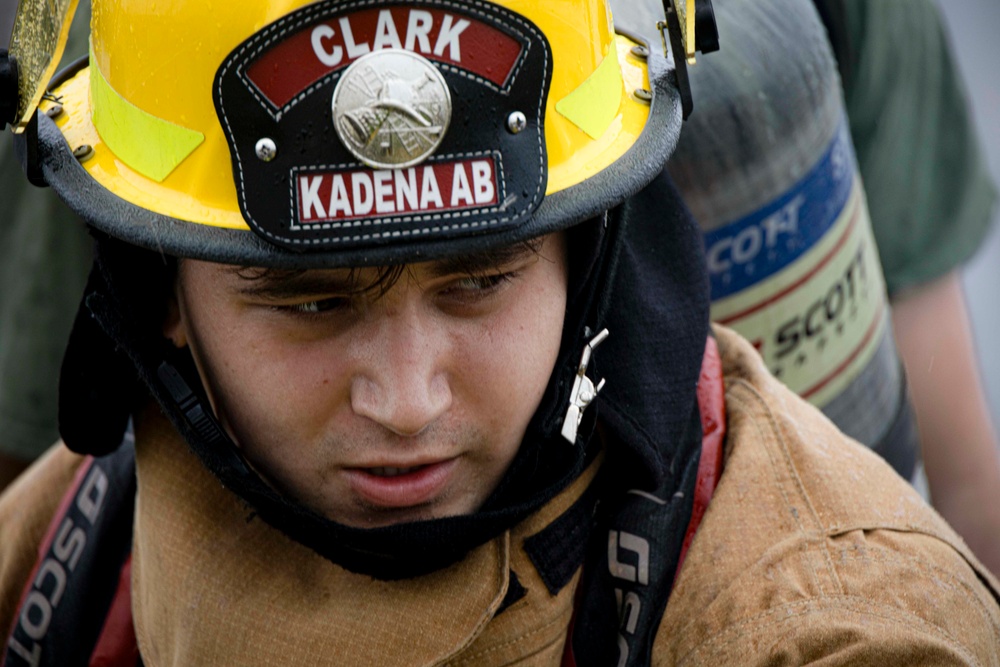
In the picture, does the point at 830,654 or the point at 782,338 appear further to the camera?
the point at 782,338

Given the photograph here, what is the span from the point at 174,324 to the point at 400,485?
543 mm

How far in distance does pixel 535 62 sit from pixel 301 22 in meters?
0.32

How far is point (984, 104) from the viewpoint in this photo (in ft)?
25.5

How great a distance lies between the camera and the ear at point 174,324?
2092 millimetres

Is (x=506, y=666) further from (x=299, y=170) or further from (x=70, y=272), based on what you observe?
(x=70, y=272)

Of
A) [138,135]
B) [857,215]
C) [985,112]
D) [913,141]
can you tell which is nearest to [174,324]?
[138,135]

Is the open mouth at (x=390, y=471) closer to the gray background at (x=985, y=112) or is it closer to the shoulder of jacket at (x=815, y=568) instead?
the shoulder of jacket at (x=815, y=568)

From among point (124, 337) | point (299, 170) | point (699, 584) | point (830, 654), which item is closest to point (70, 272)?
point (124, 337)

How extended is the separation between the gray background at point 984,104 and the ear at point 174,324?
4.09 m

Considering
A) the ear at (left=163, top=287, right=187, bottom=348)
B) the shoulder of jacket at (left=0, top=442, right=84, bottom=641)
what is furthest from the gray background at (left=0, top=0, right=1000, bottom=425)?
the ear at (left=163, top=287, right=187, bottom=348)

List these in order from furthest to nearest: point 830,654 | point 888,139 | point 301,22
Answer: point 888,139, point 830,654, point 301,22

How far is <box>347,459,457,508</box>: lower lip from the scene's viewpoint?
1.85 metres

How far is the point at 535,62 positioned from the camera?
1.69 m

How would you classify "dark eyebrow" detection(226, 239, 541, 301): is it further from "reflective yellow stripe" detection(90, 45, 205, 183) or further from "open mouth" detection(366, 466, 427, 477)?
"open mouth" detection(366, 466, 427, 477)
